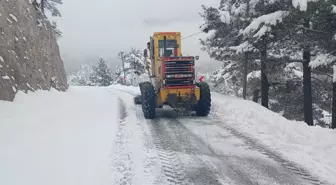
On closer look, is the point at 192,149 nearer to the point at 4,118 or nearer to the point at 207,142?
the point at 207,142

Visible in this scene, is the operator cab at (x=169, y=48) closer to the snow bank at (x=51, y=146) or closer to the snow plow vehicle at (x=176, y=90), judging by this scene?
the snow plow vehicle at (x=176, y=90)

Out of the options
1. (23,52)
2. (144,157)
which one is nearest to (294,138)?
(144,157)

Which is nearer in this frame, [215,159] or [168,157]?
[215,159]

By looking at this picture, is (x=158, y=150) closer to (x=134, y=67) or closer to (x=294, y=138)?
(x=294, y=138)

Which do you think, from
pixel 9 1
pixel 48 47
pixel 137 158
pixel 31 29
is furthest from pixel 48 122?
pixel 48 47

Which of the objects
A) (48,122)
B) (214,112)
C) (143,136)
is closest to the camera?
(143,136)

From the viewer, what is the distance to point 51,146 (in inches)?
261

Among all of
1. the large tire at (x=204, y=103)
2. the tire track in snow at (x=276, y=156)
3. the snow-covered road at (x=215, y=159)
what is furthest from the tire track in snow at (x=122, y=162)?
the large tire at (x=204, y=103)

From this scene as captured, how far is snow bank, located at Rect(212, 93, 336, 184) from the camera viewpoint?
581 cm

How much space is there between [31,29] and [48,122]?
901 cm

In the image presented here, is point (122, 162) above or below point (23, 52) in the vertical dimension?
below

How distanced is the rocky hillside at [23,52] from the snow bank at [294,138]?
24.4ft

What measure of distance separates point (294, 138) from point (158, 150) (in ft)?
10.9

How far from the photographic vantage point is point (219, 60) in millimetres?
→ 23062
